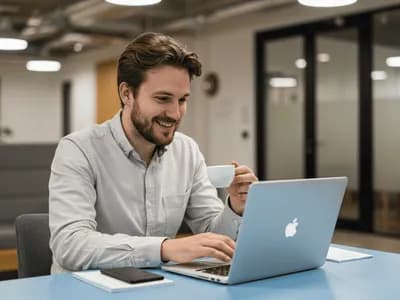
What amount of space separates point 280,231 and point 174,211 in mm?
579

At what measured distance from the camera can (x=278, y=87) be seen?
7805 mm

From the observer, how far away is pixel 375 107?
6625 mm

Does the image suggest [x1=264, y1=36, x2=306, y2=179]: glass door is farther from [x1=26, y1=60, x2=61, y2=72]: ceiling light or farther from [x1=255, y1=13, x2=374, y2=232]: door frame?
[x1=26, y1=60, x2=61, y2=72]: ceiling light

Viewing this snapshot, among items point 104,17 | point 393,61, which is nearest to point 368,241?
point 393,61

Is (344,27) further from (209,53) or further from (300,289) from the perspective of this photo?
(300,289)

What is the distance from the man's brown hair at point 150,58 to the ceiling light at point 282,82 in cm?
589

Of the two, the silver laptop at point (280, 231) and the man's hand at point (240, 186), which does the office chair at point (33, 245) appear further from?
the man's hand at point (240, 186)

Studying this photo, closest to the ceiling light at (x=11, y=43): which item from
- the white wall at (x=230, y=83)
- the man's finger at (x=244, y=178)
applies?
the white wall at (x=230, y=83)

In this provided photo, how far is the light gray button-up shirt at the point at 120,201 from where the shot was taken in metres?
1.59

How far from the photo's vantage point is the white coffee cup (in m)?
1.61

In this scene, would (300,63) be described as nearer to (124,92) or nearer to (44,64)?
(44,64)

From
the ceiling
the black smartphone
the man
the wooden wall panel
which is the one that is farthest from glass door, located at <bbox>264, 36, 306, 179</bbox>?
the black smartphone

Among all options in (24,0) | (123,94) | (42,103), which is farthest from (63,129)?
(123,94)

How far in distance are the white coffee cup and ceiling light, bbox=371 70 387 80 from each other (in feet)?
17.3
